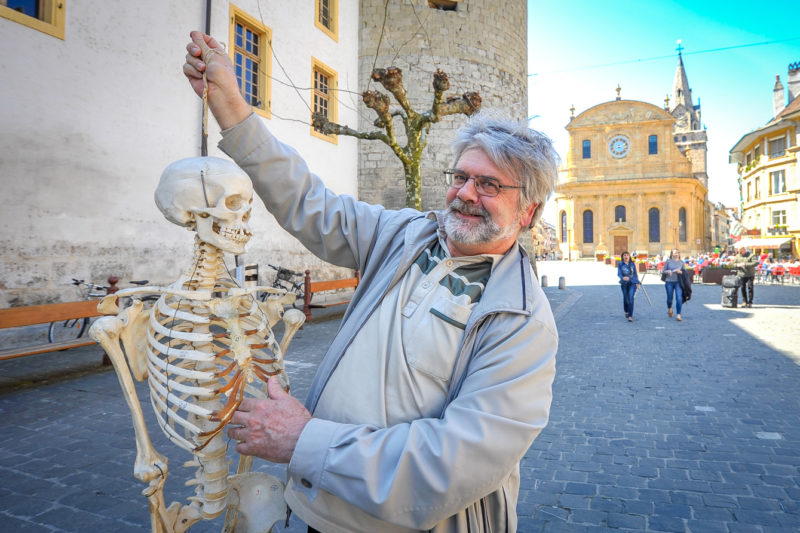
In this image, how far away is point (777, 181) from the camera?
3825cm

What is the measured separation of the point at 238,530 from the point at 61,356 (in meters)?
6.99

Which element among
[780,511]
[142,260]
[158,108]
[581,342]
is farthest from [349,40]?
[780,511]

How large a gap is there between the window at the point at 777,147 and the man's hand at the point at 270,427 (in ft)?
156

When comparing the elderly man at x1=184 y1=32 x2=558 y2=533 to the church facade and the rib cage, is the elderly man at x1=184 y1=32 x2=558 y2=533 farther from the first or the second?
the church facade

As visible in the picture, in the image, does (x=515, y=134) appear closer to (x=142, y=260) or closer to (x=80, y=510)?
(x=80, y=510)

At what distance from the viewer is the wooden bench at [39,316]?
16.8 feet

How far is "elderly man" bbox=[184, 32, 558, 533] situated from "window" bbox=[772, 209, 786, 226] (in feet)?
151

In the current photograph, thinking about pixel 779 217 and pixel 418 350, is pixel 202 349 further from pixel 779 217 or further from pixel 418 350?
pixel 779 217

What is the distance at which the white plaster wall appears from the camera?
6836mm

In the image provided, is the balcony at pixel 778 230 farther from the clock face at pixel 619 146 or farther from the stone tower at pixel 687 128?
the stone tower at pixel 687 128

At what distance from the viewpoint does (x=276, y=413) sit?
1327 millimetres

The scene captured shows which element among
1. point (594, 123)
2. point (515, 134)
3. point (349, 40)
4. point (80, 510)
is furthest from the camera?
point (594, 123)

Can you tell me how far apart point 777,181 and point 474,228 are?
47917mm

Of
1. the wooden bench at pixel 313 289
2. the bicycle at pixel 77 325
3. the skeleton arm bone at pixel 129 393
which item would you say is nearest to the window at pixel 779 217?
the wooden bench at pixel 313 289
